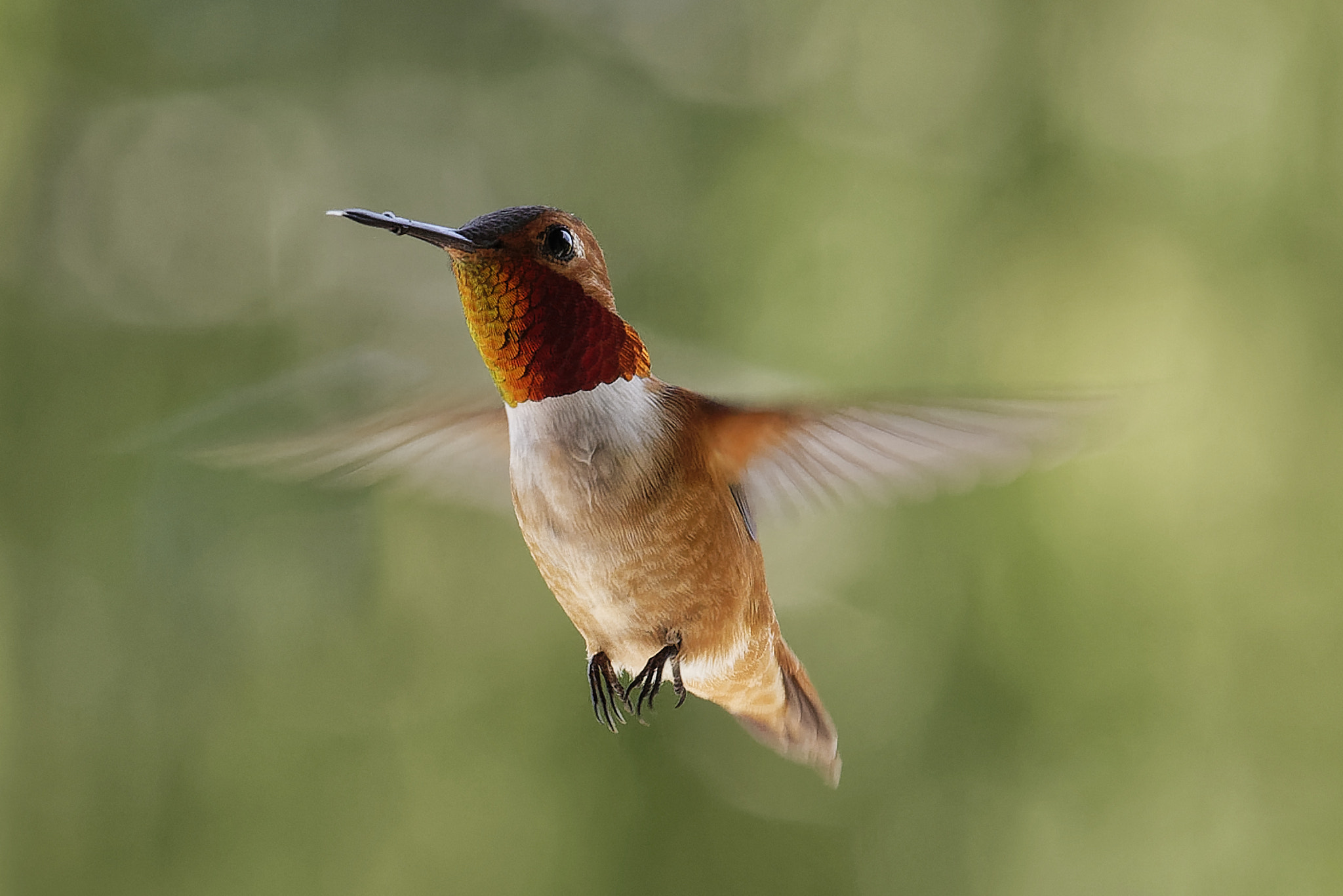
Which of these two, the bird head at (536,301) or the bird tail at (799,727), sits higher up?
the bird head at (536,301)

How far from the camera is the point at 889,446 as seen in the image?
1.70 feet

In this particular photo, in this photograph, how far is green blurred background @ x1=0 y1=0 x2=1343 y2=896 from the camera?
1615mm

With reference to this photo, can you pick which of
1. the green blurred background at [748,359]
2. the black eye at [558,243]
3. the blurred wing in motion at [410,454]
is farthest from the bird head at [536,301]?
the green blurred background at [748,359]

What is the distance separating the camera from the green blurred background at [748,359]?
162 centimetres

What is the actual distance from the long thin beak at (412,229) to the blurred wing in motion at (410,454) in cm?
19

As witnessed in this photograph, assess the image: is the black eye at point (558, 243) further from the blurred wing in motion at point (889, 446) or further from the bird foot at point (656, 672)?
the bird foot at point (656, 672)

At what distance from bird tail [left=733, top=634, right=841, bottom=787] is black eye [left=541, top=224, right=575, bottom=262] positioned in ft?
1.29

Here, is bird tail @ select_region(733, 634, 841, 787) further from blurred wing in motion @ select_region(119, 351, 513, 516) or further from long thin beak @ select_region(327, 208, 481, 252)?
long thin beak @ select_region(327, 208, 481, 252)

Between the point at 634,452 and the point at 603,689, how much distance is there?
165 millimetres

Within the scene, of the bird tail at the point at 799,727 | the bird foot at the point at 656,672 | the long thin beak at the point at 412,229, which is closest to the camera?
the long thin beak at the point at 412,229

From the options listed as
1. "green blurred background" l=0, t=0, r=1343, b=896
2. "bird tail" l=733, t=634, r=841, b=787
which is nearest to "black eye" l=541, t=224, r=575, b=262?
"bird tail" l=733, t=634, r=841, b=787

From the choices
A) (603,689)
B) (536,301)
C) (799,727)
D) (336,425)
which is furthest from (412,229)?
(799,727)

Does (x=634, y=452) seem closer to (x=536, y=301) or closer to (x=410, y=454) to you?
(x=536, y=301)

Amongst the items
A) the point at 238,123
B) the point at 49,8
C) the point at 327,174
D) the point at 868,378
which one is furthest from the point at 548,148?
the point at 49,8
